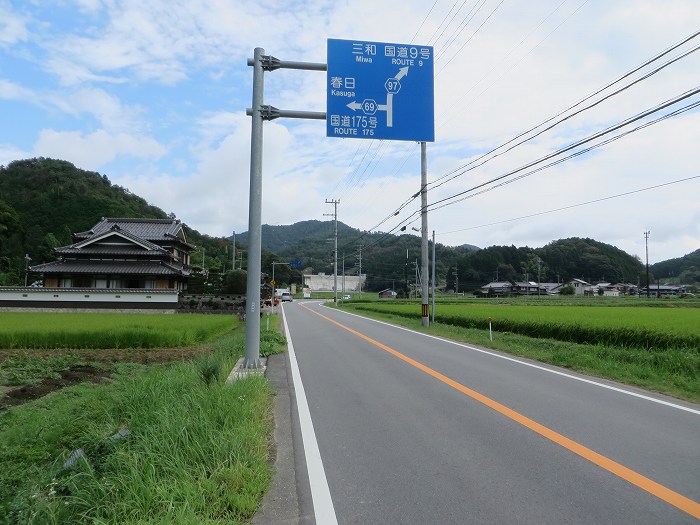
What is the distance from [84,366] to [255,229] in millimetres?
6815

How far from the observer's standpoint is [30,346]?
16.2m

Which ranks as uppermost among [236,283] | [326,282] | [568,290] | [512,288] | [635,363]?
[326,282]

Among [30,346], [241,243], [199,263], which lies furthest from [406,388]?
[241,243]

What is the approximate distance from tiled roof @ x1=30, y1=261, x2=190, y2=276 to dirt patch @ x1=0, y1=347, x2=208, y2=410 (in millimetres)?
25944

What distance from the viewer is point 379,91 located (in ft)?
32.4

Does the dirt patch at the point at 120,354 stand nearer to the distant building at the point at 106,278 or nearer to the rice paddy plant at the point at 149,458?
the rice paddy plant at the point at 149,458

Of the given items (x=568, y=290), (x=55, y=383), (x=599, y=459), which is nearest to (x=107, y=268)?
(x=55, y=383)

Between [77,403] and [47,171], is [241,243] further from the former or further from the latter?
[77,403]

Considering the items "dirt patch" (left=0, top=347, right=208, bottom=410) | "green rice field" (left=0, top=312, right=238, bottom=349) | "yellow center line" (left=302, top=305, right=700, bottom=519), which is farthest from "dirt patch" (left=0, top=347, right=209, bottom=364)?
"yellow center line" (left=302, top=305, right=700, bottom=519)

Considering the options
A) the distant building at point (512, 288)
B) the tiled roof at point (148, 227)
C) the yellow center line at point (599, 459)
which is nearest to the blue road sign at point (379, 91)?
the yellow center line at point (599, 459)

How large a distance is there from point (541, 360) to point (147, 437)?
32.6ft

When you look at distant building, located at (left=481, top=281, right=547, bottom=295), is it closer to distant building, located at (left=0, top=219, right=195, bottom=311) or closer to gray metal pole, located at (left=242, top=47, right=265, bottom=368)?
distant building, located at (left=0, top=219, right=195, bottom=311)

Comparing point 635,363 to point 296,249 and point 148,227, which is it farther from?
point 296,249

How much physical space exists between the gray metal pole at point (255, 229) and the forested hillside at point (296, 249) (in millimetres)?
35468
